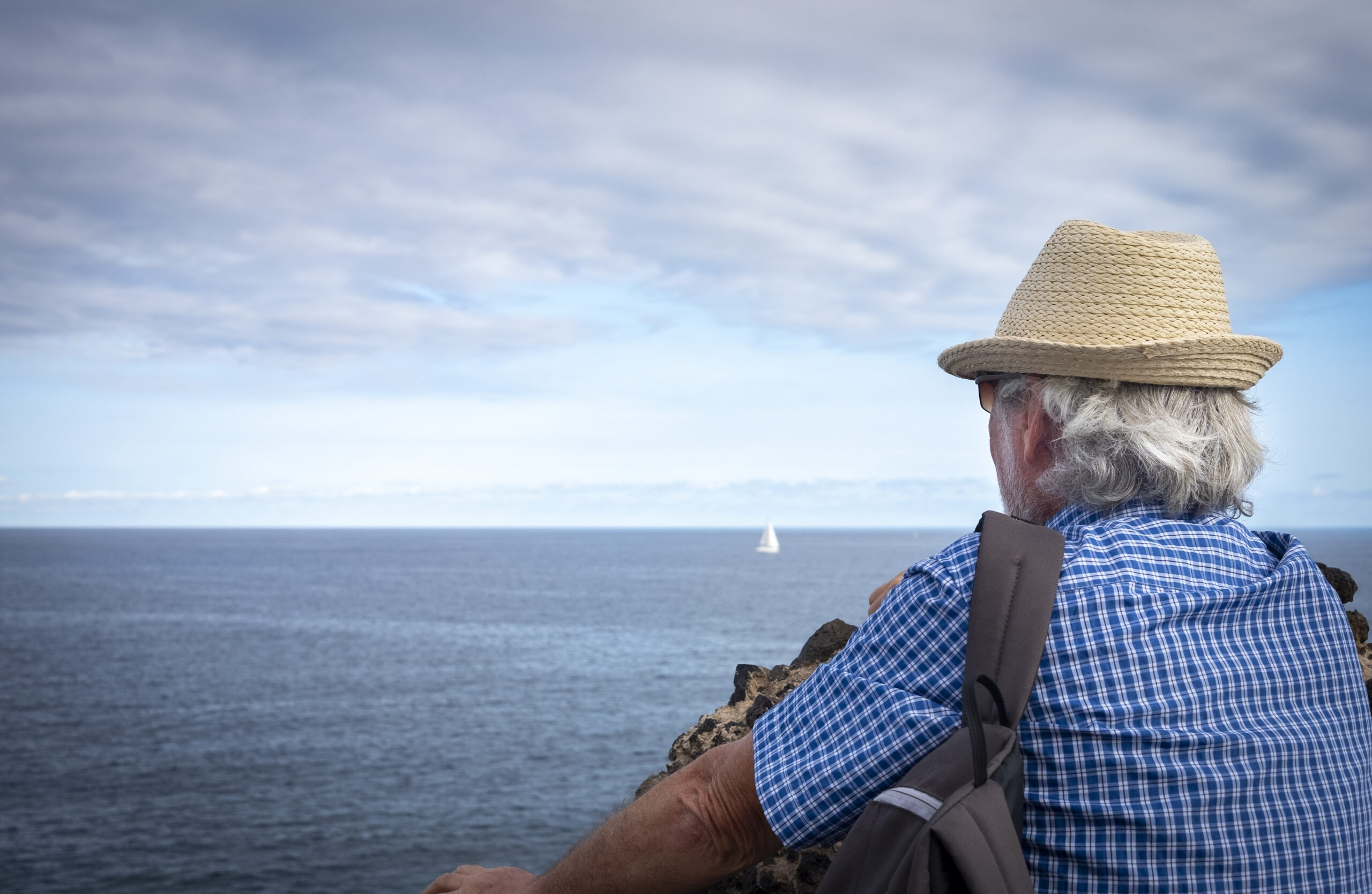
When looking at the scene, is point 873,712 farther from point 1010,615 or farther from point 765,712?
point 765,712

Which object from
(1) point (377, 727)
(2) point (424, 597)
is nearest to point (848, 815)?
(1) point (377, 727)

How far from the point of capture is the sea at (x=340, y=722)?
22.2 m

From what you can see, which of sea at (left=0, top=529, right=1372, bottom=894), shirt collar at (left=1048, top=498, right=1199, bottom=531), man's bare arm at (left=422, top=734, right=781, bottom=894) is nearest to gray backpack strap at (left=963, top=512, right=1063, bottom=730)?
shirt collar at (left=1048, top=498, right=1199, bottom=531)

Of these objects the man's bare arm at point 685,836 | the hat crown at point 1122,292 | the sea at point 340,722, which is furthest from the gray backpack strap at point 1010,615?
the sea at point 340,722

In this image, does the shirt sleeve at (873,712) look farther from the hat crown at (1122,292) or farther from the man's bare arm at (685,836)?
the hat crown at (1122,292)

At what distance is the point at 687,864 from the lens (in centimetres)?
197

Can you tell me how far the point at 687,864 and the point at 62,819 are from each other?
2884 centimetres

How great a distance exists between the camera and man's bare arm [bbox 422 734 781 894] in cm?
193

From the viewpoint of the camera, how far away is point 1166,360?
2102 millimetres

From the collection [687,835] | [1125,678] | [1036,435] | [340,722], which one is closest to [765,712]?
[687,835]

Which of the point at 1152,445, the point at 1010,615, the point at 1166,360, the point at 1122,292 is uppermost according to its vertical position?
the point at 1122,292

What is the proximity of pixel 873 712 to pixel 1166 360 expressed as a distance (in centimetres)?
102

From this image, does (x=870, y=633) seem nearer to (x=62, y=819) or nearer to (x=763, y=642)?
(x=62, y=819)

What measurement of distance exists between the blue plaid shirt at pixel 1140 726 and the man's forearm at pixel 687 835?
0.09 meters
